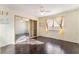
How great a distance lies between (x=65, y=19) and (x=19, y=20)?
2.18m

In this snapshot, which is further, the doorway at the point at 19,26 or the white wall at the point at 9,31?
the doorway at the point at 19,26

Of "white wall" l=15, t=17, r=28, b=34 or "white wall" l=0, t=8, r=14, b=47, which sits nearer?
"white wall" l=0, t=8, r=14, b=47

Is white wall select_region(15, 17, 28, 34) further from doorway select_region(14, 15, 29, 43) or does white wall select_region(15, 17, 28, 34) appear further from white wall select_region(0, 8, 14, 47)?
white wall select_region(0, 8, 14, 47)

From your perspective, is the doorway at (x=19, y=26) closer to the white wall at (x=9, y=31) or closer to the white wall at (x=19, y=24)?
the white wall at (x=19, y=24)

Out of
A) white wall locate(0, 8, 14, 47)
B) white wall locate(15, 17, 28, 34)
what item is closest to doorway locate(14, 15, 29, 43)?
white wall locate(15, 17, 28, 34)

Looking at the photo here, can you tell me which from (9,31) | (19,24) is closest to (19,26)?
(19,24)

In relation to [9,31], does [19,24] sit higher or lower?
higher

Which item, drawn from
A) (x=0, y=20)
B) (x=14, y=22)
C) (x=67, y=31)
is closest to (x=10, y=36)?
(x=14, y=22)

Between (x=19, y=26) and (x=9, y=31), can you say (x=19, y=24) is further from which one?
(x=9, y=31)

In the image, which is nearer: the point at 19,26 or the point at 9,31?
the point at 19,26

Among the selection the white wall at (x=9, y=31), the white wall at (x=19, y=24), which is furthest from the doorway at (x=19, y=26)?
the white wall at (x=9, y=31)
